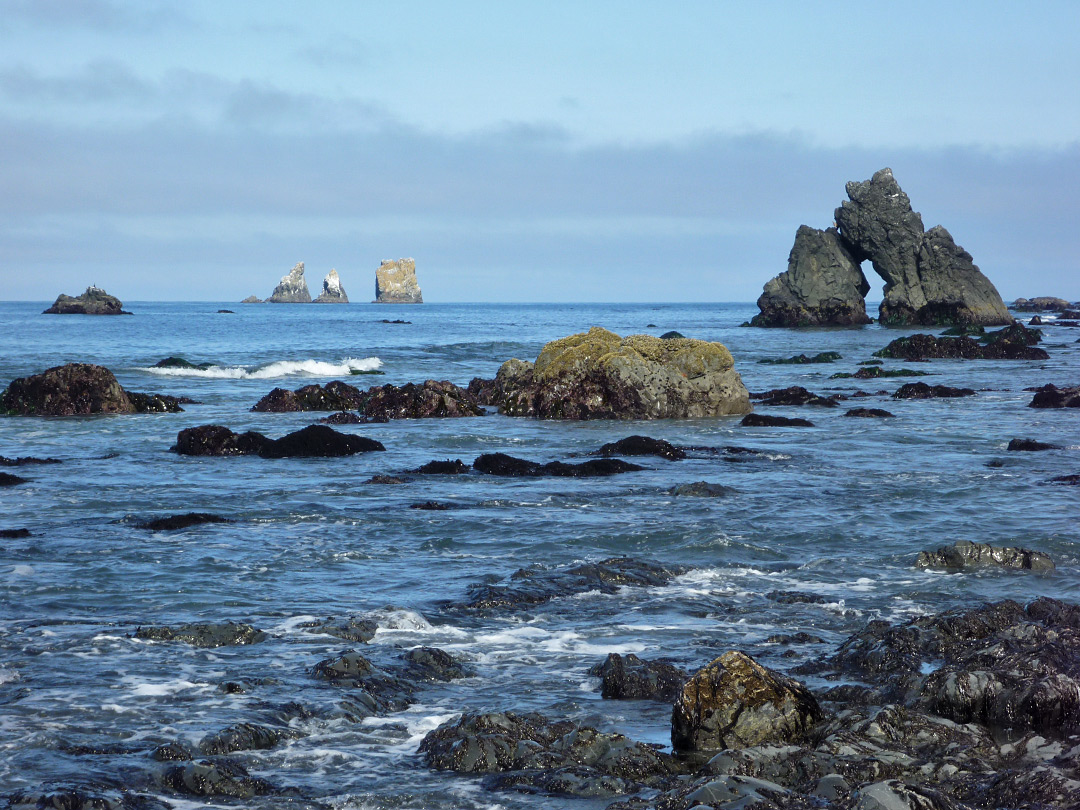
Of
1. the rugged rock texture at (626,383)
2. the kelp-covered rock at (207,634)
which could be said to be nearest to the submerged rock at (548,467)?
the rugged rock texture at (626,383)

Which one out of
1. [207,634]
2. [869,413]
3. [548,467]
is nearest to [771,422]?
[869,413]

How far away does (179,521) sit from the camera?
12023 millimetres

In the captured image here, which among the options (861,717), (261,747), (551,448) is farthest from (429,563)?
(551,448)

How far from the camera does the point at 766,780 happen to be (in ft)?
17.0

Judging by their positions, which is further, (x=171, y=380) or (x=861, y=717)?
(x=171, y=380)

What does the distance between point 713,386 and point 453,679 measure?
730 inches

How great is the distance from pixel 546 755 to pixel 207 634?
11.3 feet

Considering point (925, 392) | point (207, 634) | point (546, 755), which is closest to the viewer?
point (546, 755)

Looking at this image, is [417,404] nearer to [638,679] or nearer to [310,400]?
[310,400]

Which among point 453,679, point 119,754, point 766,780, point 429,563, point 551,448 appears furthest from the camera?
point 551,448

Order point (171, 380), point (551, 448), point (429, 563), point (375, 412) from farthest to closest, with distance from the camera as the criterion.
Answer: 1. point (171, 380)
2. point (375, 412)
3. point (551, 448)
4. point (429, 563)

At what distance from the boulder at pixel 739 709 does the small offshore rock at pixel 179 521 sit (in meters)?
7.73

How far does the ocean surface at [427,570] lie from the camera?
20.1 ft

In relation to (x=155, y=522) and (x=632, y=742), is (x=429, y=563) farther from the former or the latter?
(x=632, y=742)
